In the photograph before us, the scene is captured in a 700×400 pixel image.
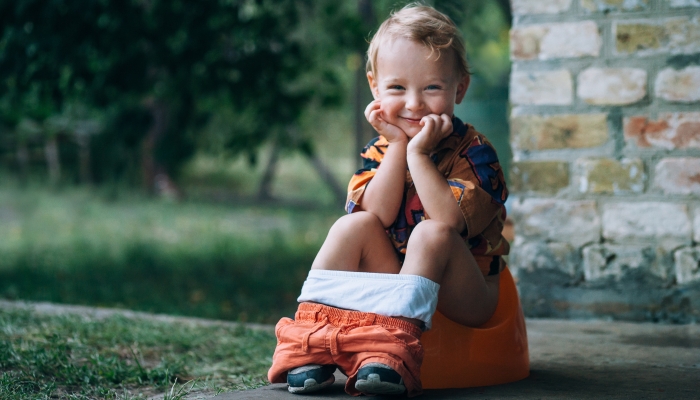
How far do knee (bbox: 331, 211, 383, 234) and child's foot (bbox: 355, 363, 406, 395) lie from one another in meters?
0.38

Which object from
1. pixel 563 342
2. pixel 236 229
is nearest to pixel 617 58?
pixel 563 342

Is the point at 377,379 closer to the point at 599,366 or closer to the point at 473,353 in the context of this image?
the point at 473,353

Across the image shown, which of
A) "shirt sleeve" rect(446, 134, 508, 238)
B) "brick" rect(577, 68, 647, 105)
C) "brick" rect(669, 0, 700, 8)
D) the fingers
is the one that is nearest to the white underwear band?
"shirt sleeve" rect(446, 134, 508, 238)

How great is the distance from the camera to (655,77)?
3012mm

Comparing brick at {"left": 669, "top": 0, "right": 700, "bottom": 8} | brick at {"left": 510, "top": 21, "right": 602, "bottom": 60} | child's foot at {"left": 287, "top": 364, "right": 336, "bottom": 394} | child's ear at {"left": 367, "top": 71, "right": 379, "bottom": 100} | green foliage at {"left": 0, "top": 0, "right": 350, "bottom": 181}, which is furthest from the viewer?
green foliage at {"left": 0, "top": 0, "right": 350, "bottom": 181}

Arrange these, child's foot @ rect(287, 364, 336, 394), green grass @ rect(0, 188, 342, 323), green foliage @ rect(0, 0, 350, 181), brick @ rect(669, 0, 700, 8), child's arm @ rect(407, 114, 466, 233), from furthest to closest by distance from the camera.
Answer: green grass @ rect(0, 188, 342, 323)
green foliage @ rect(0, 0, 350, 181)
brick @ rect(669, 0, 700, 8)
child's arm @ rect(407, 114, 466, 233)
child's foot @ rect(287, 364, 336, 394)

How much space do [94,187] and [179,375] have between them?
37.9 feet

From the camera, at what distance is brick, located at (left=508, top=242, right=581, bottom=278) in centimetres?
315

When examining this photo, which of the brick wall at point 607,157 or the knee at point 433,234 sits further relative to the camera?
the brick wall at point 607,157

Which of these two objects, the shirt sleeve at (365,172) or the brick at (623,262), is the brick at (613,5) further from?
the shirt sleeve at (365,172)

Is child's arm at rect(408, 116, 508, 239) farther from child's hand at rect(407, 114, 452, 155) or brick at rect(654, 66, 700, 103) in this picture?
brick at rect(654, 66, 700, 103)

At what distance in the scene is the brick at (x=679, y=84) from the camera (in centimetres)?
296

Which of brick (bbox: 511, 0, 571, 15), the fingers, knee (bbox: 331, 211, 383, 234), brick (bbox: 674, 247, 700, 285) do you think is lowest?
brick (bbox: 674, 247, 700, 285)

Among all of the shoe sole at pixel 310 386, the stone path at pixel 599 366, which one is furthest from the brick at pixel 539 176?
the shoe sole at pixel 310 386
